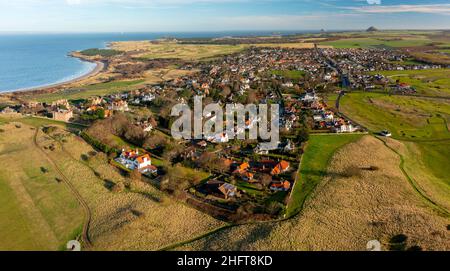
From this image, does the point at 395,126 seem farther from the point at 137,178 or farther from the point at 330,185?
the point at 137,178

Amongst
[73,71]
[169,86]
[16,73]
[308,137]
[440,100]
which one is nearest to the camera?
[308,137]

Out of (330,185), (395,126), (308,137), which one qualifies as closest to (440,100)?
(395,126)

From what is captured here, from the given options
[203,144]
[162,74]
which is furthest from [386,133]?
[162,74]

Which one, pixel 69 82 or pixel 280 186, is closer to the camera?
pixel 280 186

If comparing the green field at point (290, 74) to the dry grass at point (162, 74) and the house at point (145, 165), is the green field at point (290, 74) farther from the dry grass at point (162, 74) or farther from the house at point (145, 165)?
the house at point (145, 165)

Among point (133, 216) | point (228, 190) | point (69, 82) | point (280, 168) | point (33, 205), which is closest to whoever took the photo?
point (133, 216)

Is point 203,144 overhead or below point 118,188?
overhead

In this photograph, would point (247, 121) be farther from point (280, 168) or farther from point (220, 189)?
point (220, 189)

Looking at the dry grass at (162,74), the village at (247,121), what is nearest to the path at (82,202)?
the village at (247,121)
